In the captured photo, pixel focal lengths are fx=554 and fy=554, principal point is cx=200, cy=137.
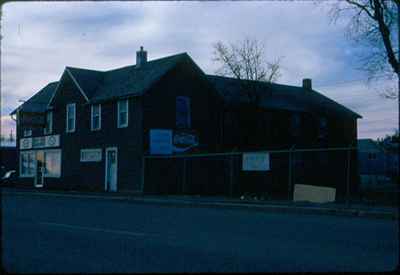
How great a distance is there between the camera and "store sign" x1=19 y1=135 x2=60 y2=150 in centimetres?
3609

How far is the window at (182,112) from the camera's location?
30.9 meters

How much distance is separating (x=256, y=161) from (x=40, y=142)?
19944mm

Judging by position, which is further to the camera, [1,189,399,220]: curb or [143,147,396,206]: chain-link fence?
[143,147,396,206]: chain-link fence

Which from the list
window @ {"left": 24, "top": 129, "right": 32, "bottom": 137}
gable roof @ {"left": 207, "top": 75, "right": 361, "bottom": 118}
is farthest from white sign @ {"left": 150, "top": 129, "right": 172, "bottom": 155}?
window @ {"left": 24, "top": 129, "right": 32, "bottom": 137}

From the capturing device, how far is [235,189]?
31.5 m

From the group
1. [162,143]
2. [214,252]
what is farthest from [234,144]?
[214,252]

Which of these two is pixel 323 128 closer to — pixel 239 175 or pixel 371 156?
pixel 239 175

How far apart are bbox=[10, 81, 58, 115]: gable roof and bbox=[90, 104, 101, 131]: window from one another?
549 cm

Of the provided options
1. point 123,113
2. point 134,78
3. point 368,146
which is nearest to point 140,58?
point 134,78

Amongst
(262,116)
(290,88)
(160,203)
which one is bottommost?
(160,203)

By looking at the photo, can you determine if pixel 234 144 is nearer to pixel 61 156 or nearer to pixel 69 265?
pixel 61 156

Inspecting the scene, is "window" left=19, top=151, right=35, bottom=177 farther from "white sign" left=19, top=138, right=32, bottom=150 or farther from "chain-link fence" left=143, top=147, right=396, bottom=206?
"chain-link fence" left=143, top=147, right=396, bottom=206

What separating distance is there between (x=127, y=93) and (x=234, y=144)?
818 cm

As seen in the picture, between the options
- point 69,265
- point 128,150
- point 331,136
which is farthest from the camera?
point 331,136
